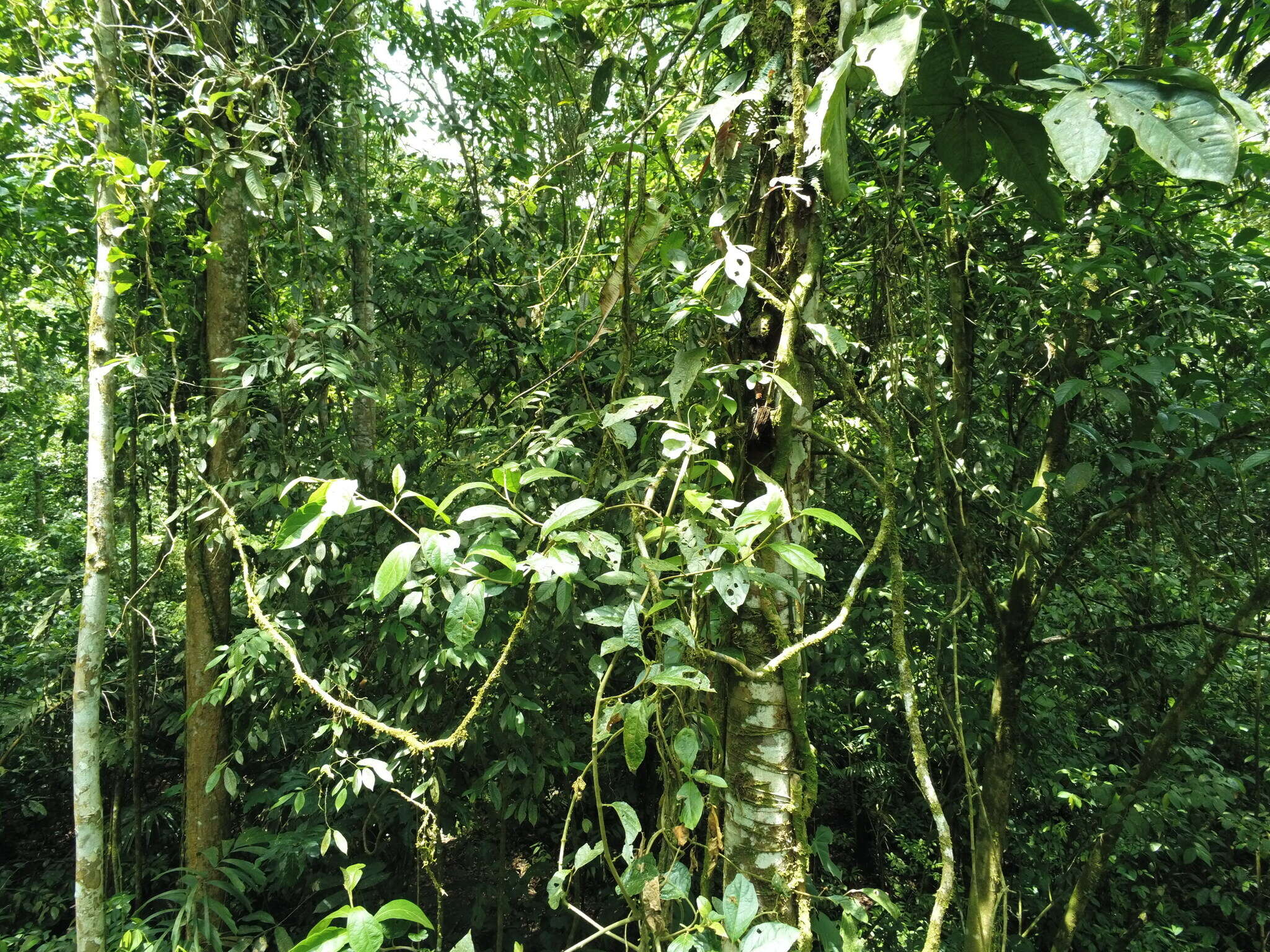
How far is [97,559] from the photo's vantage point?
133 centimetres

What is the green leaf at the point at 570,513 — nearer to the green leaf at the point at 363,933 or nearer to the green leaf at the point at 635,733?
the green leaf at the point at 635,733

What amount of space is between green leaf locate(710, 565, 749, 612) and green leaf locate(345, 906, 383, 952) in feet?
1.52

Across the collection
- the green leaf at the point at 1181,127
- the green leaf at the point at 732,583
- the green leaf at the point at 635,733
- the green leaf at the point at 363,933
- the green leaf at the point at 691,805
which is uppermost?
the green leaf at the point at 1181,127

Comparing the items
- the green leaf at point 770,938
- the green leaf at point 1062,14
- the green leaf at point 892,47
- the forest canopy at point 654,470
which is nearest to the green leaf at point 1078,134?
the forest canopy at point 654,470

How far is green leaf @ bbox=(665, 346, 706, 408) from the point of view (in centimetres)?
94

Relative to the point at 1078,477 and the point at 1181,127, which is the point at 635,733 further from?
the point at 1078,477

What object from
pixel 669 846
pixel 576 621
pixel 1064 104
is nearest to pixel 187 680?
pixel 576 621

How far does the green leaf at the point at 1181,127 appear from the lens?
1.88 feet

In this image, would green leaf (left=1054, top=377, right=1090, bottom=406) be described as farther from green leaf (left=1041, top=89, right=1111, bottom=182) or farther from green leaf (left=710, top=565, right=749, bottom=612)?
green leaf (left=710, top=565, right=749, bottom=612)

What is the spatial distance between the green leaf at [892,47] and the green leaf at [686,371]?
392 mm

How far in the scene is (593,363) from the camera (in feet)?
6.42

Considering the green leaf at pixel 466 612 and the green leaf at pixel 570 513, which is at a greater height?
the green leaf at pixel 570 513

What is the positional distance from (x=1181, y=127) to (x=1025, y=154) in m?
0.40

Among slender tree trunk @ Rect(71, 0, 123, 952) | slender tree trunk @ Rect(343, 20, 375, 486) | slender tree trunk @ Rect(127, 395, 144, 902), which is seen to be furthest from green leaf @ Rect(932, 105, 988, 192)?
slender tree trunk @ Rect(127, 395, 144, 902)
